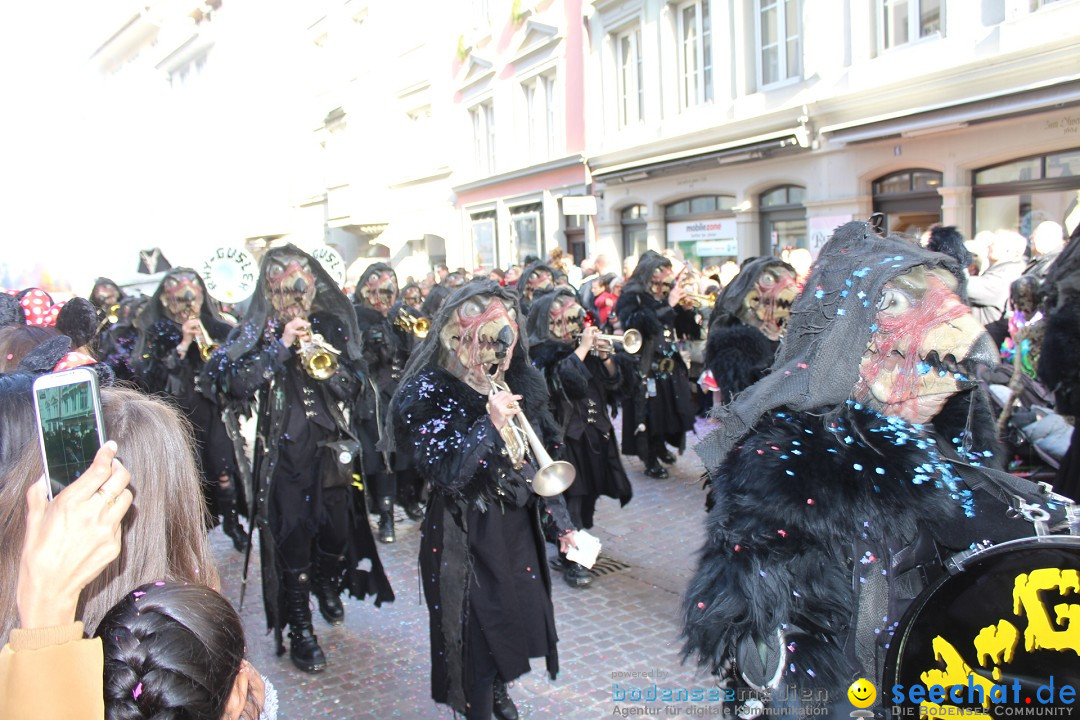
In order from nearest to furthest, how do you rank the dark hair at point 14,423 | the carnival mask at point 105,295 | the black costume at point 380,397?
1. the dark hair at point 14,423
2. the black costume at point 380,397
3. the carnival mask at point 105,295

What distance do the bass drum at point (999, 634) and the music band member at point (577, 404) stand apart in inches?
157

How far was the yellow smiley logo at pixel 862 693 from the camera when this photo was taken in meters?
1.98

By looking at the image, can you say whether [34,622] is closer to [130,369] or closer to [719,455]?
[719,455]

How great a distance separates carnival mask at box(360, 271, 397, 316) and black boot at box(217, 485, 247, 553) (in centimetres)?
234

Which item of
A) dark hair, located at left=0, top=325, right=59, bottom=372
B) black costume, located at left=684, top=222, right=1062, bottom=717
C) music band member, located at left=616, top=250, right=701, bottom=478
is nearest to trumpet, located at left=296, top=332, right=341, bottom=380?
dark hair, located at left=0, top=325, right=59, bottom=372

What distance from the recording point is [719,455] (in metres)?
2.22

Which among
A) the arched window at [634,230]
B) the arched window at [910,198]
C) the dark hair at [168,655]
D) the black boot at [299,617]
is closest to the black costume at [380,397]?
the black boot at [299,617]

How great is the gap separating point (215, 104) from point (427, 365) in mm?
36579

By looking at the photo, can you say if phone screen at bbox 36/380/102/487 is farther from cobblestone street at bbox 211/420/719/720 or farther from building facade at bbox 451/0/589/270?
building facade at bbox 451/0/589/270

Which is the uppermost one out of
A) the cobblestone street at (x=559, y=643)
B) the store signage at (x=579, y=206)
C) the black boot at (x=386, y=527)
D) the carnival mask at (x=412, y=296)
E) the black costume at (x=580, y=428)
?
the store signage at (x=579, y=206)

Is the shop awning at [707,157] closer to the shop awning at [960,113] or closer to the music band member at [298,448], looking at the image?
the shop awning at [960,113]

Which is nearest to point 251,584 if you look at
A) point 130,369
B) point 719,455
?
point 130,369

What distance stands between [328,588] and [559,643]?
4.66 ft

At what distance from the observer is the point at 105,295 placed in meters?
8.97
